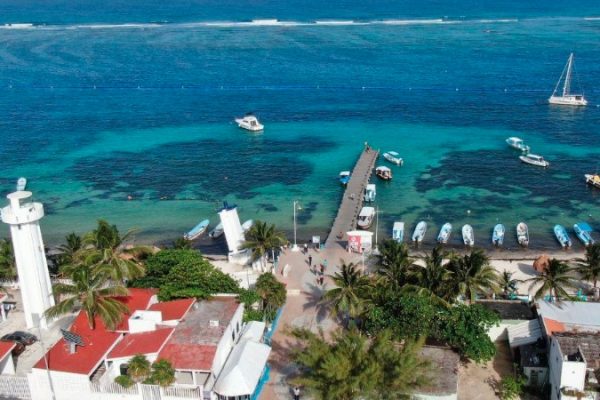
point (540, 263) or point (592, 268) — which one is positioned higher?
point (592, 268)

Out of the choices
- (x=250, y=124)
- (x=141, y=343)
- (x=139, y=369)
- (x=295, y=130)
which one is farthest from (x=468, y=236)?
(x=250, y=124)

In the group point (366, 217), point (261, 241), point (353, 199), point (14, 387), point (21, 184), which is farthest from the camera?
point (21, 184)

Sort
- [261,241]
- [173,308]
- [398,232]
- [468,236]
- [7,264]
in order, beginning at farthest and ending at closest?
[398,232], [468,236], [261,241], [7,264], [173,308]

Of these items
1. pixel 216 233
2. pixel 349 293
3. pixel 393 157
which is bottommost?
pixel 216 233

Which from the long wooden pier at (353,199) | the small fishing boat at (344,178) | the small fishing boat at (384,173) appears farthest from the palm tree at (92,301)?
the small fishing boat at (384,173)

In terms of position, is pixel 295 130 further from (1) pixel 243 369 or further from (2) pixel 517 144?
(1) pixel 243 369

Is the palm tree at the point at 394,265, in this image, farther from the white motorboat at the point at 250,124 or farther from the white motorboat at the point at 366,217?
the white motorboat at the point at 250,124
